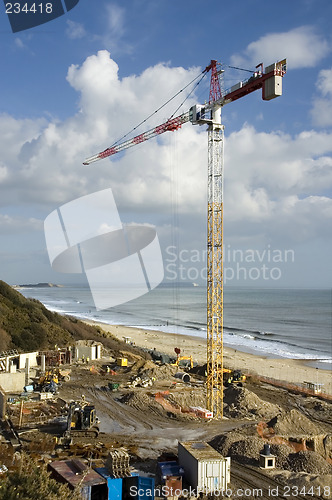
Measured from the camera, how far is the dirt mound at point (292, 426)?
1988 centimetres

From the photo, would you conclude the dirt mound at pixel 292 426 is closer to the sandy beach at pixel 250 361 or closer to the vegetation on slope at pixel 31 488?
the vegetation on slope at pixel 31 488

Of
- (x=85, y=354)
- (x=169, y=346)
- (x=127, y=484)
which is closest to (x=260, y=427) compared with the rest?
(x=127, y=484)

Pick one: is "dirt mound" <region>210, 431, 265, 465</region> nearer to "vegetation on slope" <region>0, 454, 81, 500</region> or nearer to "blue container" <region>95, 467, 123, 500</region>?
"blue container" <region>95, 467, 123, 500</region>

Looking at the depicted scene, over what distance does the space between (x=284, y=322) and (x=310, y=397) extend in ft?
205

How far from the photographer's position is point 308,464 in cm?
1580

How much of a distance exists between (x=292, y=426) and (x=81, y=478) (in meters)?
10.3

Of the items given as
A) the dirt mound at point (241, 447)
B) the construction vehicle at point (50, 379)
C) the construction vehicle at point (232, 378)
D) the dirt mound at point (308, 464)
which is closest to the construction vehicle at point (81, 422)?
the dirt mound at point (241, 447)

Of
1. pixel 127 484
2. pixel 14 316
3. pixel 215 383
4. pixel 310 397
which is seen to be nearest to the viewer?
pixel 127 484

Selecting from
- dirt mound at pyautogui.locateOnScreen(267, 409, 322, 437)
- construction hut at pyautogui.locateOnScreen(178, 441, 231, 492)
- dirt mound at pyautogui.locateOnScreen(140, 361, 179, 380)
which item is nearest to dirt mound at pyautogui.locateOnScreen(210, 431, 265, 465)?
construction hut at pyautogui.locateOnScreen(178, 441, 231, 492)

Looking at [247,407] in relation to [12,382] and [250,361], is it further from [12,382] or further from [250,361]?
[250,361]

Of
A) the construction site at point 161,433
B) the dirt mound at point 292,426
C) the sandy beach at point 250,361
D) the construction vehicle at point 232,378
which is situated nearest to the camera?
the construction site at point 161,433

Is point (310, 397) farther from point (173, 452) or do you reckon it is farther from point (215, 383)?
point (173, 452)

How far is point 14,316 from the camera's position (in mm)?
41125

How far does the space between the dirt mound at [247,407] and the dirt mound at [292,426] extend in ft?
14.3
